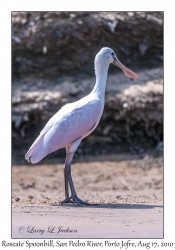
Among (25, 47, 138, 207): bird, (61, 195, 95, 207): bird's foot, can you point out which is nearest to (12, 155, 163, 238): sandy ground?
(61, 195, 95, 207): bird's foot

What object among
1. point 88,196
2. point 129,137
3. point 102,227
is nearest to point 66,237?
point 102,227

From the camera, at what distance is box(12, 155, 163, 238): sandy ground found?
7.50 m

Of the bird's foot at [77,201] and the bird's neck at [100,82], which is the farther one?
the bird's neck at [100,82]

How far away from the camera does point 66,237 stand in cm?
718

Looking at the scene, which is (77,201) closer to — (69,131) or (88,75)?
(69,131)

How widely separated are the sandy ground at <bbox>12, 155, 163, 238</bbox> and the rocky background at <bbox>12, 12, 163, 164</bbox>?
0.74m

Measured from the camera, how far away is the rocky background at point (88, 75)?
47.7ft

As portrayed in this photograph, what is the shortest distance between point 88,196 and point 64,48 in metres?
5.78

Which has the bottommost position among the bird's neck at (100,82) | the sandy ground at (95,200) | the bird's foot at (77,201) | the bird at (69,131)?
the sandy ground at (95,200)

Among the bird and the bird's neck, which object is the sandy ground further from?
the bird's neck

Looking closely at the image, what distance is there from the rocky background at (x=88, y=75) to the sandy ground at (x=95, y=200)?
2.42ft

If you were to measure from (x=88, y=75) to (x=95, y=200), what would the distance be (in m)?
5.89

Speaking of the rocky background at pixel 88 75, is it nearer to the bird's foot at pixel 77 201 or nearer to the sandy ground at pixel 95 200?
the sandy ground at pixel 95 200

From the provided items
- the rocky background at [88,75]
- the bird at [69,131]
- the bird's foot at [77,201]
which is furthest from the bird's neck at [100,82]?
the rocky background at [88,75]
